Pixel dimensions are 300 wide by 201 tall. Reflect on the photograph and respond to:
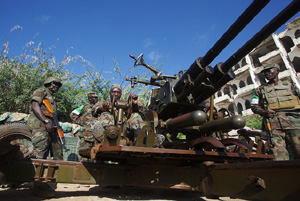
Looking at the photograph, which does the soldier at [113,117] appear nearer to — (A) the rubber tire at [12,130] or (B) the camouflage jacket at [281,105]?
(A) the rubber tire at [12,130]

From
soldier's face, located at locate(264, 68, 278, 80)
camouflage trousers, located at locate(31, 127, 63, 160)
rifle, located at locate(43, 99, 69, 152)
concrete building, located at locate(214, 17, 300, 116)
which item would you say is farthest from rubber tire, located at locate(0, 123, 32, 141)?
concrete building, located at locate(214, 17, 300, 116)

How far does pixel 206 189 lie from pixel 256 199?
2.64 ft

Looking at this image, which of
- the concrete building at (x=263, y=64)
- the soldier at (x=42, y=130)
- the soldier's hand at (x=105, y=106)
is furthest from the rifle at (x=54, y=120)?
the concrete building at (x=263, y=64)

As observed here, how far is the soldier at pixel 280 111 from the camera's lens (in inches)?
162

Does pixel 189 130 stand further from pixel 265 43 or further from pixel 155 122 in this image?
pixel 265 43

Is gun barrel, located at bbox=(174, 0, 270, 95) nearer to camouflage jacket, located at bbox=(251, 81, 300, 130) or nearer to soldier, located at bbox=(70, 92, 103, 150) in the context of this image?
camouflage jacket, located at bbox=(251, 81, 300, 130)

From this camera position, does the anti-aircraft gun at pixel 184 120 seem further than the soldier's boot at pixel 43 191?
No

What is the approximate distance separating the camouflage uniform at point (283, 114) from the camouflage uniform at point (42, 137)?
4.38m

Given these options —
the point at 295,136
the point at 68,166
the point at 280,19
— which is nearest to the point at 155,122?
the point at 68,166

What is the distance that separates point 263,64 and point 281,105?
19434 millimetres

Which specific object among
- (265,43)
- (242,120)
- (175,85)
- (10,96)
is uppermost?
(265,43)

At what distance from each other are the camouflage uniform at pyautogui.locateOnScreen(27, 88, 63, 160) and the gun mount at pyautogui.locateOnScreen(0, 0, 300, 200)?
1.07 m

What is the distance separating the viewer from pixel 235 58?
9.65ft

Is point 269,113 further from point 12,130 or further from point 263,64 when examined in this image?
point 263,64
